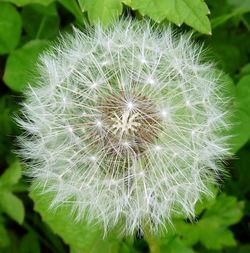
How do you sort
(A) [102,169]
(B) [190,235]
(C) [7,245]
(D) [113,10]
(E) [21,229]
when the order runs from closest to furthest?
(A) [102,169], (D) [113,10], (B) [190,235], (C) [7,245], (E) [21,229]

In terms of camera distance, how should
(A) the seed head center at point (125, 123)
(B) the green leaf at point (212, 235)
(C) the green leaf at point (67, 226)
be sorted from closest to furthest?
(A) the seed head center at point (125, 123) → (C) the green leaf at point (67, 226) → (B) the green leaf at point (212, 235)

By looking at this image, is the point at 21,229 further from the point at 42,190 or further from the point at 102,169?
the point at 102,169

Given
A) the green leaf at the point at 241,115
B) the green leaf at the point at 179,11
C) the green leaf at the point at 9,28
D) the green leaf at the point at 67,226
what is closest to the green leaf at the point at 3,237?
the green leaf at the point at 67,226

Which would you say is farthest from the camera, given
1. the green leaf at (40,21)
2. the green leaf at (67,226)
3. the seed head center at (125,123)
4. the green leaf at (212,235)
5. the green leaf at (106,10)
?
the green leaf at (40,21)

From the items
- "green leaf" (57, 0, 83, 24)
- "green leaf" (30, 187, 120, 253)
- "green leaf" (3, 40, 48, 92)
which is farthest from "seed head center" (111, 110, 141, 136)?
"green leaf" (57, 0, 83, 24)

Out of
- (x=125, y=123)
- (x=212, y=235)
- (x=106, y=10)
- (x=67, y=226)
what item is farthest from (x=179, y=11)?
(x=212, y=235)

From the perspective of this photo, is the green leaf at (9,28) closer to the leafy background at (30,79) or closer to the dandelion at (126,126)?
the leafy background at (30,79)

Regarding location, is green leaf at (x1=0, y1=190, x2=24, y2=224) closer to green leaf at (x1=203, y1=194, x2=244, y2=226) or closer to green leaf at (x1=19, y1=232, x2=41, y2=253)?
green leaf at (x1=19, y1=232, x2=41, y2=253)

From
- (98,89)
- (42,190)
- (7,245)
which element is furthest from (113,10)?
(7,245)
